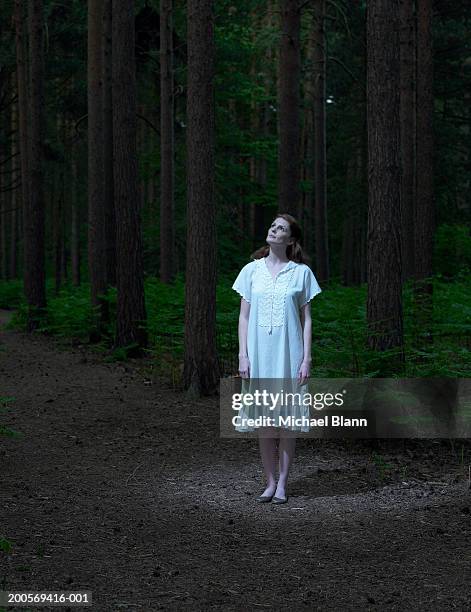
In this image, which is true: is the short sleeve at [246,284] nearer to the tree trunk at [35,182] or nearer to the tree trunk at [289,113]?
the tree trunk at [289,113]

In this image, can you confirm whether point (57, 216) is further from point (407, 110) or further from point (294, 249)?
point (294, 249)

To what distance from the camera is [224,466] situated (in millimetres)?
8328

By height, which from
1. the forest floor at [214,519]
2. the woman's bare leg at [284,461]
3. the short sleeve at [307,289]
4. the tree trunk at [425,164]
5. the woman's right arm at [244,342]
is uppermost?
the tree trunk at [425,164]

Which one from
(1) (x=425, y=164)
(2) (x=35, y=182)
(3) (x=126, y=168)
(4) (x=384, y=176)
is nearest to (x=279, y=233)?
(4) (x=384, y=176)

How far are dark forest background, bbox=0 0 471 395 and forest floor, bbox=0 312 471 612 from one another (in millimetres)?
1395

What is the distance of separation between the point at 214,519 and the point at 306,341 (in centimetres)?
156

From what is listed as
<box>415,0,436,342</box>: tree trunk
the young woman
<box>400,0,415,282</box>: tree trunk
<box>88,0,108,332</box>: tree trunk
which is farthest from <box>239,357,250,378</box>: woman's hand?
<box>88,0,108,332</box>: tree trunk

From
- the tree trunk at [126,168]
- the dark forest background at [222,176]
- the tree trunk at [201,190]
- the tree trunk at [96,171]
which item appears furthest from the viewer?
the tree trunk at [96,171]

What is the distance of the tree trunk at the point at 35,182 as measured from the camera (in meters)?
19.2

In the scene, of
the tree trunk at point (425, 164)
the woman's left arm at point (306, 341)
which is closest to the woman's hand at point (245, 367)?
the woman's left arm at point (306, 341)

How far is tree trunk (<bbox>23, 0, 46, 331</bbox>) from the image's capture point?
19.2 m

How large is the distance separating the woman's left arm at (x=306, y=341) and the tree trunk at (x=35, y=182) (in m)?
14.0

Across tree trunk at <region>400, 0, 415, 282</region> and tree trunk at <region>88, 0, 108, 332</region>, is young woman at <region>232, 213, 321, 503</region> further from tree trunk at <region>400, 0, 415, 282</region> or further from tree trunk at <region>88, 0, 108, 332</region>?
tree trunk at <region>88, 0, 108, 332</region>

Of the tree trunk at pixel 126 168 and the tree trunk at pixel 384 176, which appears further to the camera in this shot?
the tree trunk at pixel 126 168
